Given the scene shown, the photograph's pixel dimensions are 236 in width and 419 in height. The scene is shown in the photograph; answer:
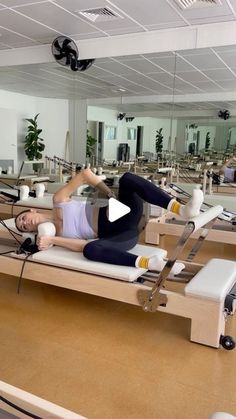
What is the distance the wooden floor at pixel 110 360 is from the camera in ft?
4.69

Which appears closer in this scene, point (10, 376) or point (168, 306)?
point (10, 376)

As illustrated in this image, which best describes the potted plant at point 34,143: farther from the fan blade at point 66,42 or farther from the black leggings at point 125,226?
the black leggings at point 125,226

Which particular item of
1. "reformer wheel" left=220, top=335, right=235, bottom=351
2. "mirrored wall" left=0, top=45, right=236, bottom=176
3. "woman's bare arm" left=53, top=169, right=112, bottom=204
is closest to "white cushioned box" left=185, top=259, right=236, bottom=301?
"reformer wheel" left=220, top=335, right=235, bottom=351

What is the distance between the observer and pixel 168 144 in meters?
5.31

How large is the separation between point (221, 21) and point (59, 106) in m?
2.93

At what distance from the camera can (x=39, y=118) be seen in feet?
19.7

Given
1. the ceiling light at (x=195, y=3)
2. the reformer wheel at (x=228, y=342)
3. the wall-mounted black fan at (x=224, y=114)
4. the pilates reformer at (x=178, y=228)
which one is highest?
the ceiling light at (x=195, y=3)

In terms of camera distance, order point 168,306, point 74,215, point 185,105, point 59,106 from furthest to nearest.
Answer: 1. point 59,106
2. point 185,105
3. point 74,215
4. point 168,306

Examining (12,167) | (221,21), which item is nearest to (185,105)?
(221,21)

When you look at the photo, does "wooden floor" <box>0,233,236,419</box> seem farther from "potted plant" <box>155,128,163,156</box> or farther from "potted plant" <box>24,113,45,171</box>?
"potted plant" <box>24,113,45,171</box>

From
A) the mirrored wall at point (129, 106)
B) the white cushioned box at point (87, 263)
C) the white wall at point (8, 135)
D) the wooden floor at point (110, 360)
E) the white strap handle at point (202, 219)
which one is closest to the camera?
the wooden floor at point (110, 360)

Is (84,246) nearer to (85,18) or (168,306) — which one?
(168,306)

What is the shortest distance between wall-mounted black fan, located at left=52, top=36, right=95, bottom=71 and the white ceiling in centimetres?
8
